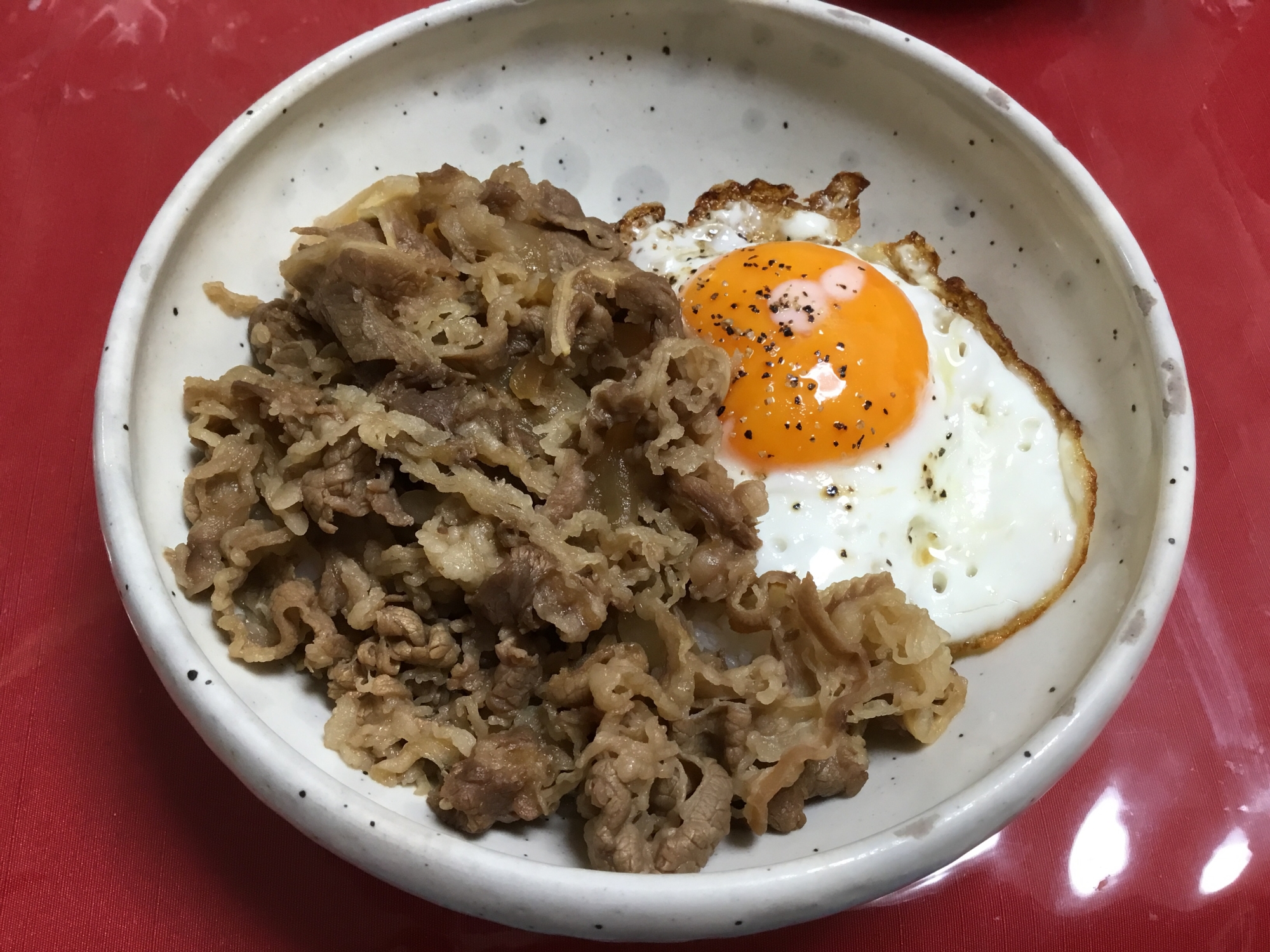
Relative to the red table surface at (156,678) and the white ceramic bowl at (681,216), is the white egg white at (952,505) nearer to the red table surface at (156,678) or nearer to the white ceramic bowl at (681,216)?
the white ceramic bowl at (681,216)

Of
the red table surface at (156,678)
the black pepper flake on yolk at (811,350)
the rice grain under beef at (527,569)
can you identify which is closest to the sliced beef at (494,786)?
the rice grain under beef at (527,569)

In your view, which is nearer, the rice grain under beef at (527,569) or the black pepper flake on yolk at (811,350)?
the rice grain under beef at (527,569)

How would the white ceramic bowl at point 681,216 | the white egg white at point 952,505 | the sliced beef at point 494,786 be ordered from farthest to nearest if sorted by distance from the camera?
the white egg white at point 952,505, the sliced beef at point 494,786, the white ceramic bowl at point 681,216

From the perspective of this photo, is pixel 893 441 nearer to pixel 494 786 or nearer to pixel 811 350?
pixel 811 350

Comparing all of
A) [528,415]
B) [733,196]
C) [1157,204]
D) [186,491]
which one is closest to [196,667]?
[186,491]

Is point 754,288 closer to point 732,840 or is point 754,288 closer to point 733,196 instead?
point 733,196

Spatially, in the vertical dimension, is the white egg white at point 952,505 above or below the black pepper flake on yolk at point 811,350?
below
